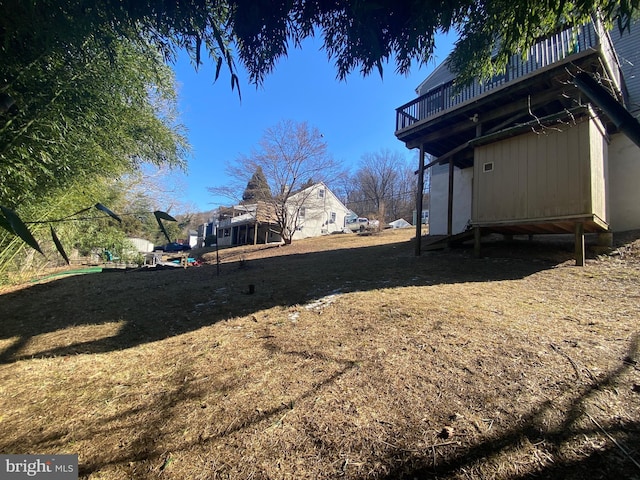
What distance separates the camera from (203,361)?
2.38m

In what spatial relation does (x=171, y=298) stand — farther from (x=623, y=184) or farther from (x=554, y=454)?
(x=623, y=184)

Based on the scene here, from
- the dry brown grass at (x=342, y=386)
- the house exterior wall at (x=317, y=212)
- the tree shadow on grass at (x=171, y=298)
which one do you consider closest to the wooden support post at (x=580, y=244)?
the tree shadow on grass at (x=171, y=298)

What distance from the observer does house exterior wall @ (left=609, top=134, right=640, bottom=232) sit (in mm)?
5992

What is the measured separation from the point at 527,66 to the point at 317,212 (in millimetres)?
16924

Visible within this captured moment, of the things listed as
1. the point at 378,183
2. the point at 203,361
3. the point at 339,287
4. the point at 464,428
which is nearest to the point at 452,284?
the point at 339,287

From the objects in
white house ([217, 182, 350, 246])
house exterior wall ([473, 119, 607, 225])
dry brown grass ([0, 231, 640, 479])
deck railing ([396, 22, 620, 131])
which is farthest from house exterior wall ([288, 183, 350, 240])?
dry brown grass ([0, 231, 640, 479])

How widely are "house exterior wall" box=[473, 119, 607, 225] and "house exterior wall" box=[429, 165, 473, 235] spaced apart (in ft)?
9.80

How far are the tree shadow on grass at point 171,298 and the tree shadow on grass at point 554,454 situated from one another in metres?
2.74

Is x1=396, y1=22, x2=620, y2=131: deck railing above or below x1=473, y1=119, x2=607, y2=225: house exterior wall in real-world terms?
above

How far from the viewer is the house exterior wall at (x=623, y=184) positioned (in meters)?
5.99

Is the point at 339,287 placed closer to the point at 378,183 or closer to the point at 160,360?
the point at 160,360

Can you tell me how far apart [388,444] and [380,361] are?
2.53 ft

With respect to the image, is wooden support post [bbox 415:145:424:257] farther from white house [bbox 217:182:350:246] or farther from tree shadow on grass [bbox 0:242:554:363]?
white house [bbox 217:182:350:246]

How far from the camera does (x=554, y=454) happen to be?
129 cm
